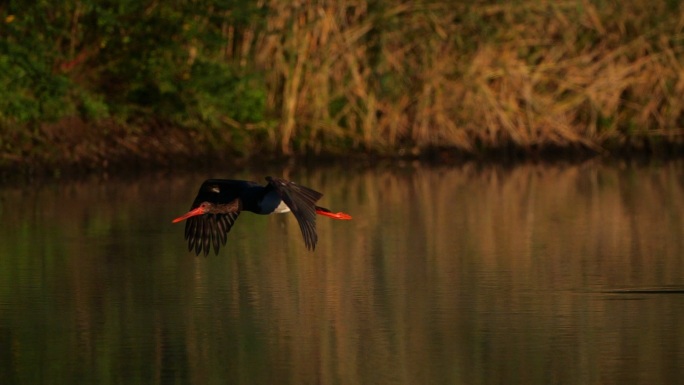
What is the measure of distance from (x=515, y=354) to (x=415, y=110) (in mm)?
13089

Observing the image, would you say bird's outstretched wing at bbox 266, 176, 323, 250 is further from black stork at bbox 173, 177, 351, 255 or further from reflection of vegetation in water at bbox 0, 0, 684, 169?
reflection of vegetation in water at bbox 0, 0, 684, 169

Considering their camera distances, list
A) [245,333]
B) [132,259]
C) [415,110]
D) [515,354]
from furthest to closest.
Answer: [415,110], [132,259], [245,333], [515,354]

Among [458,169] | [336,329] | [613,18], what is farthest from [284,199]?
[613,18]

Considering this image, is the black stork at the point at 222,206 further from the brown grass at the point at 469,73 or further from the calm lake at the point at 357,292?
the brown grass at the point at 469,73

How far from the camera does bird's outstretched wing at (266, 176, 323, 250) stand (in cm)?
954

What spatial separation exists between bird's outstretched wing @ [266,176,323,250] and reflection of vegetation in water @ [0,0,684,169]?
9.09 m

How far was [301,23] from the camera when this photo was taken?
21016 mm

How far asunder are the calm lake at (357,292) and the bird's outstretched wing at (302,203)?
52cm

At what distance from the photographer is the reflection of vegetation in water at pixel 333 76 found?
19078 mm

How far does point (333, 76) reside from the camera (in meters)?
21.2

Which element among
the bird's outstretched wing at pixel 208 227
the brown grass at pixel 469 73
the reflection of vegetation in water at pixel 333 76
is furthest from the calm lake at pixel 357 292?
the brown grass at pixel 469 73

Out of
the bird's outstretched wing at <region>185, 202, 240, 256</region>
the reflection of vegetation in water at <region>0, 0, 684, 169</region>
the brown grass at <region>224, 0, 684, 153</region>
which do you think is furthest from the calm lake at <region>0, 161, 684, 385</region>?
the brown grass at <region>224, 0, 684, 153</region>

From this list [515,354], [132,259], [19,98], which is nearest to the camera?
[515,354]

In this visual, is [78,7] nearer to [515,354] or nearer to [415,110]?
[415,110]
